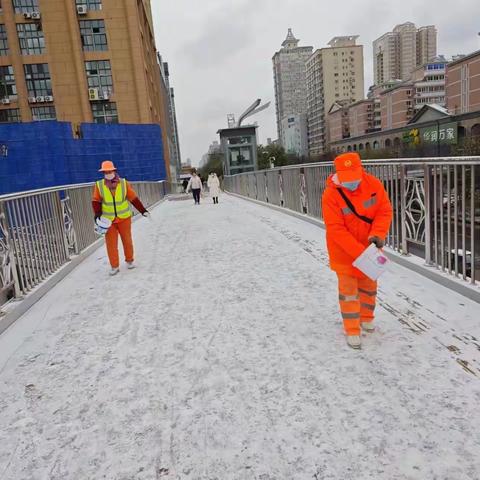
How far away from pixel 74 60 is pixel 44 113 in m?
5.68

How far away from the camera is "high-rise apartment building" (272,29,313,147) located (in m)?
145

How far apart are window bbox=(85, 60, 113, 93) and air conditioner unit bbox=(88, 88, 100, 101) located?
504 mm

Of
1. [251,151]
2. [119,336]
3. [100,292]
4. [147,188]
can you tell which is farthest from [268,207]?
[251,151]

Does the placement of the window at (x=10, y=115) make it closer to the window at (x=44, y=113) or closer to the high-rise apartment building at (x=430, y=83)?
the window at (x=44, y=113)

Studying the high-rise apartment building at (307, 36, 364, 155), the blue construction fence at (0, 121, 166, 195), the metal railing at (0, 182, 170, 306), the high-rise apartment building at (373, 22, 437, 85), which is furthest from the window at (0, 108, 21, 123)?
the high-rise apartment building at (373, 22, 437, 85)

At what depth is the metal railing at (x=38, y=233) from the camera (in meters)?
4.52

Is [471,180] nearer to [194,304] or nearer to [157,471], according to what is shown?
[194,304]

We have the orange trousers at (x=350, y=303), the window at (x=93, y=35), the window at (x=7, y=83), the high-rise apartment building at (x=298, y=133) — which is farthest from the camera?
the high-rise apartment building at (x=298, y=133)

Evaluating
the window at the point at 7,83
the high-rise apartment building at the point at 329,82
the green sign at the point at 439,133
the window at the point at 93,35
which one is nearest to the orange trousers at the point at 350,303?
the window at the point at 93,35

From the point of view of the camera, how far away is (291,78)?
14675 centimetres

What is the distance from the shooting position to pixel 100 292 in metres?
5.09

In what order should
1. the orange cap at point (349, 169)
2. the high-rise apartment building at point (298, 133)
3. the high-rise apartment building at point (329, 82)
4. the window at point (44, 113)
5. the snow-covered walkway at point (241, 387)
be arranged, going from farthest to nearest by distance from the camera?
1. the high-rise apartment building at point (298, 133)
2. the high-rise apartment building at point (329, 82)
3. the window at point (44, 113)
4. the orange cap at point (349, 169)
5. the snow-covered walkway at point (241, 387)

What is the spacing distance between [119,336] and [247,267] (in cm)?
242

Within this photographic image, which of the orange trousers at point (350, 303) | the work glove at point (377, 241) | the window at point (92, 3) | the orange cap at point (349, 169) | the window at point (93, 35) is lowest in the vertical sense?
the orange trousers at point (350, 303)
